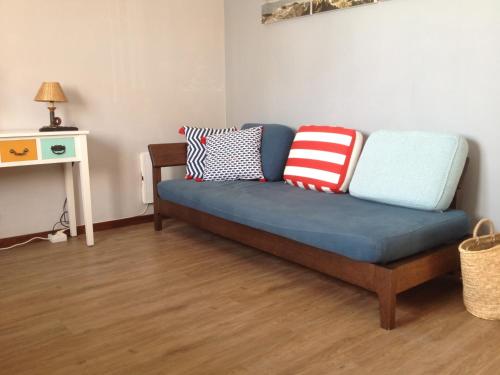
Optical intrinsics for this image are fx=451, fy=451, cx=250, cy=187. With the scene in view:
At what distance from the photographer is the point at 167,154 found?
3277 millimetres

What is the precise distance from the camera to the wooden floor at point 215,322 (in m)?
1.64

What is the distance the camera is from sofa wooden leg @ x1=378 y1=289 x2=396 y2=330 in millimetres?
1840

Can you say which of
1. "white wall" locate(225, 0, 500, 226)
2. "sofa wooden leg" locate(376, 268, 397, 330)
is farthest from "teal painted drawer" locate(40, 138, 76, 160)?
"sofa wooden leg" locate(376, 268, 397, 330)

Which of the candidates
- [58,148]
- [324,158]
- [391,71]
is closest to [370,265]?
[324,158]

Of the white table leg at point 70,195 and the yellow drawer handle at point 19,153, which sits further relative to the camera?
the white table leg at point 70,195

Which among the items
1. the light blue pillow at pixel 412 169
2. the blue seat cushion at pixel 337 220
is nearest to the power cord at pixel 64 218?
the blue seat cushion at pixel 337 220

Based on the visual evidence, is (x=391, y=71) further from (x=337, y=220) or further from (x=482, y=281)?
(x=482, y=281)

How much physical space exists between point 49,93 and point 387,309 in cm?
231

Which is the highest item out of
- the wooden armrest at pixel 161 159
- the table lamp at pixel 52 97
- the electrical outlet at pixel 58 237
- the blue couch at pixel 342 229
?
the table lamp at pixel 52 97

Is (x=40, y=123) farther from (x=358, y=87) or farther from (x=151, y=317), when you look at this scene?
(x=358, y=87)

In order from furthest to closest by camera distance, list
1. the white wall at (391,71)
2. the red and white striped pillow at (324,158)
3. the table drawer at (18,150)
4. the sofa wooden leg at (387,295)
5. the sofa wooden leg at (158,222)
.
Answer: the sofa wooden leg at (158,222)
the red and white striped pillow at (324,158)
the table drawer at (18,150)
the white wall at (391,71)
the sofa wooden leg at (387,295)

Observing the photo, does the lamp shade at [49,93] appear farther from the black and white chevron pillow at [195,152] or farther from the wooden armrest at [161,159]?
the black and white chevron pillow at [195,152]

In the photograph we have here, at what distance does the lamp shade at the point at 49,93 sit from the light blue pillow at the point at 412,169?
1.88 metres

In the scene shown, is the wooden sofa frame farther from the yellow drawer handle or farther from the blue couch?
the yellow drawer handle
